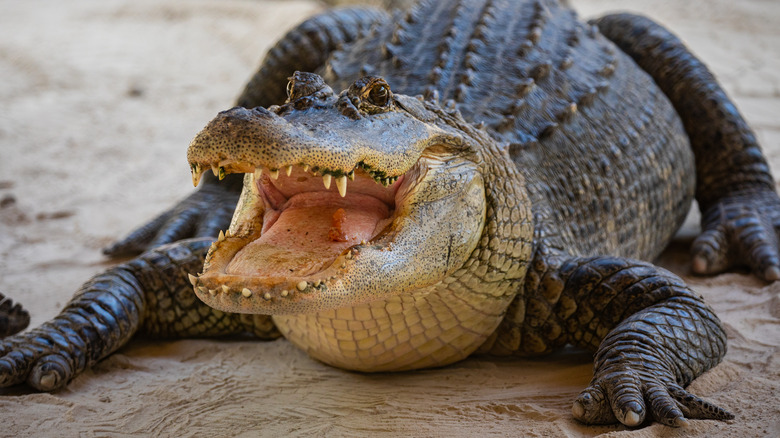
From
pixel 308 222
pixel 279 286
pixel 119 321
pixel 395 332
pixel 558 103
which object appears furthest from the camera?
pixel 558 103

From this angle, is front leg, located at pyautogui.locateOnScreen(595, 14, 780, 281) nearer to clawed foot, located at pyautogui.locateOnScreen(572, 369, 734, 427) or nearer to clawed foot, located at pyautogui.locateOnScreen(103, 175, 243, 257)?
clawed foot, located at pyautogui.locateOnScreen(572, 369, 734, 427)

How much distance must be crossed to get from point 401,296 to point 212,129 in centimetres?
84

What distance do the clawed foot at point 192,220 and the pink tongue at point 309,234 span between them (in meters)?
1.79

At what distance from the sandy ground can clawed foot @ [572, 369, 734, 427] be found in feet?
0.13

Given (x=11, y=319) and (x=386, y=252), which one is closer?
(x=386, y=252)

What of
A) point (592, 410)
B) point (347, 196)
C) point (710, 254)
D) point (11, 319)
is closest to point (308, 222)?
point (347, 196)

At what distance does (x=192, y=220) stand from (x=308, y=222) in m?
2.15

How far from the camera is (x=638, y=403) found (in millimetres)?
2156

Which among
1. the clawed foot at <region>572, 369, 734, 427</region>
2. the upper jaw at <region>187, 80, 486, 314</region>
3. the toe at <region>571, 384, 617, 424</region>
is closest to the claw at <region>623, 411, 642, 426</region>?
the clawed foot at <region>572, 369, 734, 427</region>

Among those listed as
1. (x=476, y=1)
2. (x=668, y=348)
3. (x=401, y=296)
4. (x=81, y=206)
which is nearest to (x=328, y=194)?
(x=401, y=296)

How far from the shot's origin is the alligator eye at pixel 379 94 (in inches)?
87.7

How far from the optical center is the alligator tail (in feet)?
9.96

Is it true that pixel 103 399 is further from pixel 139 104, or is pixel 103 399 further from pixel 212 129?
pixel 139 104

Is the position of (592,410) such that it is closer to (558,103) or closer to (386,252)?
(386,252)
